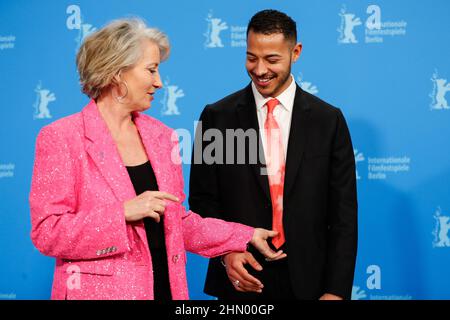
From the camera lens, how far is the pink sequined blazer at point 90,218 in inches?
78.7

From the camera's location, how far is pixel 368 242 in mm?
3664

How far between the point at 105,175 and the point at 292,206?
27.7 inches

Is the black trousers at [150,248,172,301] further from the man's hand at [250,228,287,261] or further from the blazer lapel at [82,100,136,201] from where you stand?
the man's hand at [250,228,287,261]

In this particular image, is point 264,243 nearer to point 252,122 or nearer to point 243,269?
point 243,269

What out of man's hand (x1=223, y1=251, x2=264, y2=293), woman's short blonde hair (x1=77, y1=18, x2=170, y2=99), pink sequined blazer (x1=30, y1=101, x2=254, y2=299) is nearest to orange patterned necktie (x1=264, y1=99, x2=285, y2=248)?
man's hand (x1=223, y1=251, x2=264, y2=293)

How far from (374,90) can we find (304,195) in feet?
4.39

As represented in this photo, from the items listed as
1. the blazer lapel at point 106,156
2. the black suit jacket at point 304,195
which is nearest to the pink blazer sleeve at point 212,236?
the black suit jacket at point 304,195

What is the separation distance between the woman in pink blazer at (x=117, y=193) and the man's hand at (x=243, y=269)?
4 centimetres

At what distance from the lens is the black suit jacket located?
247 centimetres

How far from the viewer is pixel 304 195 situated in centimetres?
248

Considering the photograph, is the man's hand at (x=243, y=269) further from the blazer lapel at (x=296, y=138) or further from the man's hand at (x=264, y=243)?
the blazer lapel at (x=296, y=138)

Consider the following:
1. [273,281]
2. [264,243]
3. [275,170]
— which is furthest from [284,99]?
[273,281]
